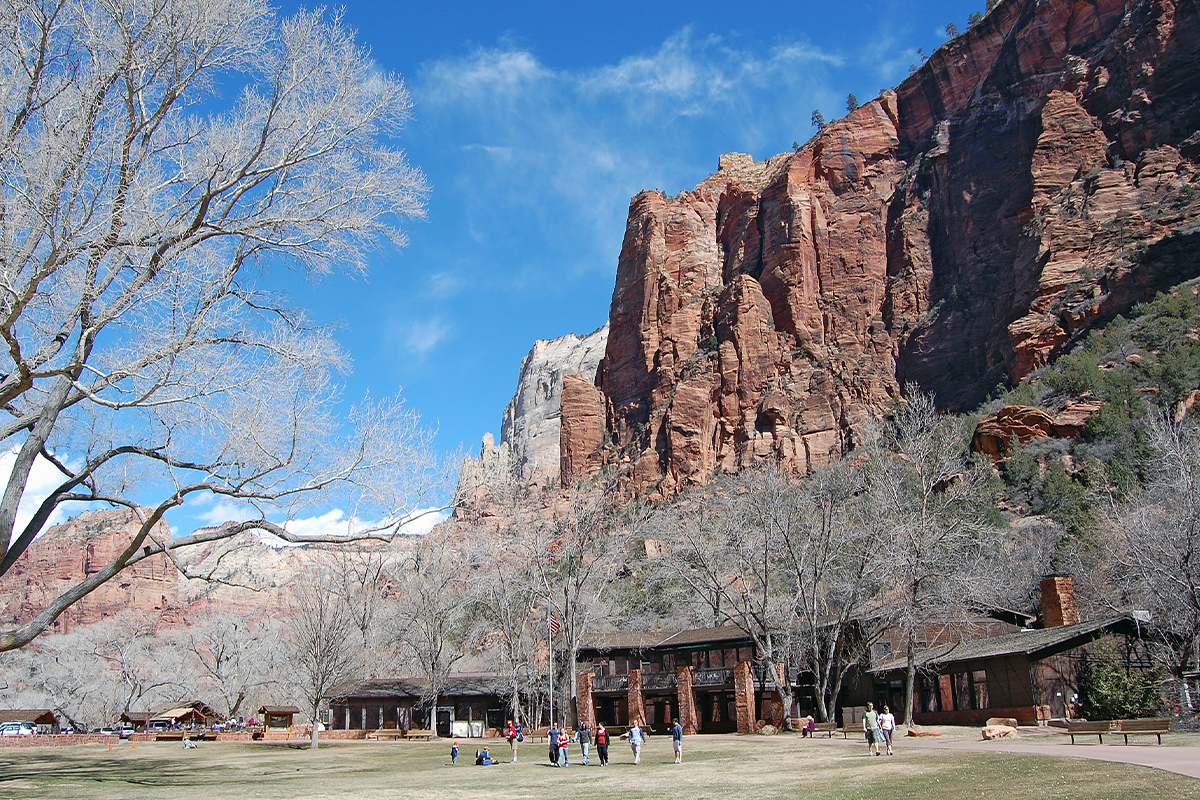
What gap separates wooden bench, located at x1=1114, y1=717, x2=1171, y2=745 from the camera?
21.4 m

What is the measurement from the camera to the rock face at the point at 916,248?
90.3 metres

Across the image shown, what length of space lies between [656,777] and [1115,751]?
33.1 ft

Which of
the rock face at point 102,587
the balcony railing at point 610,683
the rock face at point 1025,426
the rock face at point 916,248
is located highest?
the rock face at point 916,248

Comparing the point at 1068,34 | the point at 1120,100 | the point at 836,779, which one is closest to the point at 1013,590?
the point at 836,779

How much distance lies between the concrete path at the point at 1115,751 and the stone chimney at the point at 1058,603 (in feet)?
50.8

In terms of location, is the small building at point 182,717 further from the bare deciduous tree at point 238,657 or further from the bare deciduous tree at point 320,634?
the bare deciduous tree at point 320,634

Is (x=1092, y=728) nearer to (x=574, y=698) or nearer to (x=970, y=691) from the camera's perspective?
(x=970, y=691)

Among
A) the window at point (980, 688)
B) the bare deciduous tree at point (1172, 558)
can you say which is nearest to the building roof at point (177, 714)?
the window at point (980, 688)

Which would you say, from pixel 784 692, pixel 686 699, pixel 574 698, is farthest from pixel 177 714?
pixel 784 692

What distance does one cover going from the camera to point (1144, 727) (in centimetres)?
2197

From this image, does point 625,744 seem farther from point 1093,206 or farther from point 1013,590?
point 1093,206

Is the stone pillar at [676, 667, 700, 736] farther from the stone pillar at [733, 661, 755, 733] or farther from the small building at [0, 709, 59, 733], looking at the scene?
the small building at [0, 709, 59, 733]

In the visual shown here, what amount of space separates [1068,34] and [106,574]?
12528 cm

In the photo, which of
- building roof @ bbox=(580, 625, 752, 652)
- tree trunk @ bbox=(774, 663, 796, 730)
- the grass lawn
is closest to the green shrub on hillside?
the grass lawn
